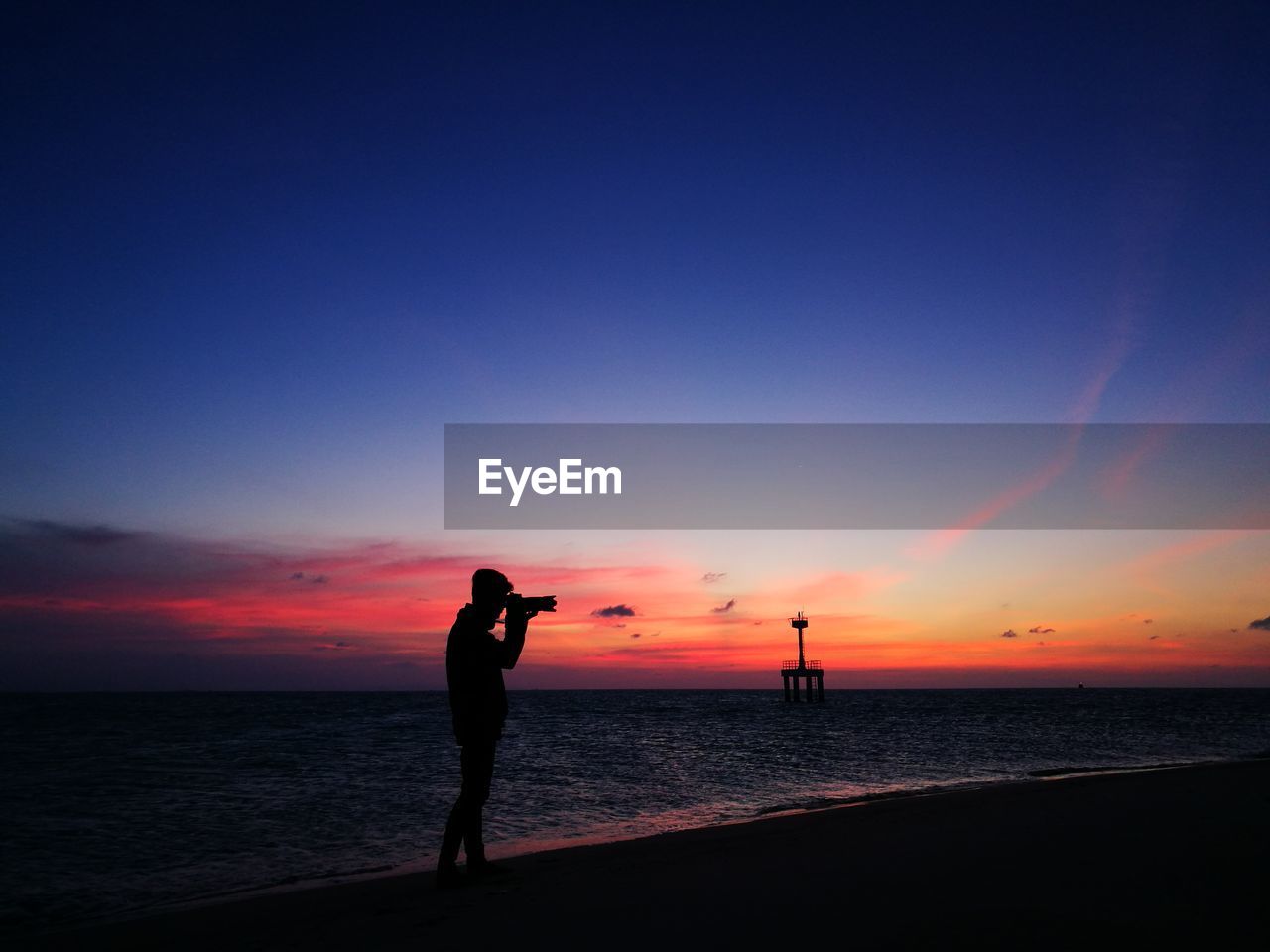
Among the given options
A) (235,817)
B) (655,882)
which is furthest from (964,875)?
(235,817)

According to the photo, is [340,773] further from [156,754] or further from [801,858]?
[801,858]

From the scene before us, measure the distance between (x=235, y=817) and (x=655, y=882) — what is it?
388 inches

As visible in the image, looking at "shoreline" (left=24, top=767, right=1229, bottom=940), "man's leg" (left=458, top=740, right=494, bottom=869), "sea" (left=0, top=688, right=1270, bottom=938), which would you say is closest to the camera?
"man's leg" (left=458, top=740, right=494, bottom=869)

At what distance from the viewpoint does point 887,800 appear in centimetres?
1277

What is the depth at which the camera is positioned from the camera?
6316 millimetres

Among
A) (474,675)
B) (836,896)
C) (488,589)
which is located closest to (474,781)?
(474,675)

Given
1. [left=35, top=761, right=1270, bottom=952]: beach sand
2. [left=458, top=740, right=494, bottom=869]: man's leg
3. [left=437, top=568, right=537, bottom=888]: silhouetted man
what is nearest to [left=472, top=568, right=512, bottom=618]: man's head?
[left=437, top=568, right=537, bottom=888]: silhouetted man

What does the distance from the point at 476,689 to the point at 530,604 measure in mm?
765

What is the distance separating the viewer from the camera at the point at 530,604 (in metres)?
6.32

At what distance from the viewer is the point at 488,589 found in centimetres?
623

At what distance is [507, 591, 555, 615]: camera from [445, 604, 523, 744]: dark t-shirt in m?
0.26

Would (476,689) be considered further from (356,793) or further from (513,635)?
(356,793)

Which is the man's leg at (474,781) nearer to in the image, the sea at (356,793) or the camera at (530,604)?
the camera at (530,604)

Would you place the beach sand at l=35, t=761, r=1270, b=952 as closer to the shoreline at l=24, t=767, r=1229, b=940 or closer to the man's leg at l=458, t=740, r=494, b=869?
the shoreline at l=24, t=767, r=1229, b=940
